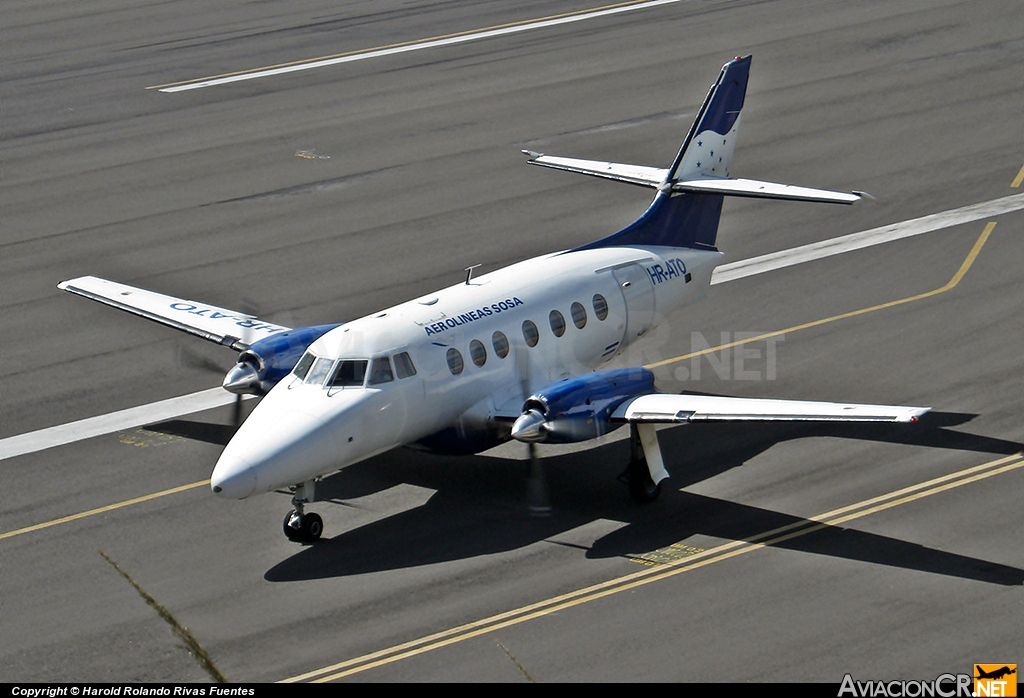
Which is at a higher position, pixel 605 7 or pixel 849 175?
pixel 605 7

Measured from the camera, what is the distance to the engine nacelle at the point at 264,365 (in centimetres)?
2508

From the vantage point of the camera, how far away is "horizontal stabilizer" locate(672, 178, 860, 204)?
26031mm

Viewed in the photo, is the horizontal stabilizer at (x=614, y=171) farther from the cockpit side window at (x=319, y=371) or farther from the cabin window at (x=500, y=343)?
the cockpit side window at (x=319, y=371)

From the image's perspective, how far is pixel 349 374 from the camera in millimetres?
23078

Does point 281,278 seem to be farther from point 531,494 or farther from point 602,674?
point 602,674

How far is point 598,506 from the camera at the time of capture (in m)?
24.1

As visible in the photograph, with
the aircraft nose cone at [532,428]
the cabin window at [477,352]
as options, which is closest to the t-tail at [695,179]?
the cabin window at [477,352]

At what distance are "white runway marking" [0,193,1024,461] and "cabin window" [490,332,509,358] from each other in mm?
7415

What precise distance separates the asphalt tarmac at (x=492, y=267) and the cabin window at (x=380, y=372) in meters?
2.62

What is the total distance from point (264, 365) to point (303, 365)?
194 centimetres

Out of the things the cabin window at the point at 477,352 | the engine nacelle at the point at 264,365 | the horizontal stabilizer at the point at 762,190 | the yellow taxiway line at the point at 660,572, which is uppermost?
the horizontal stabilizer at the point at 762,190

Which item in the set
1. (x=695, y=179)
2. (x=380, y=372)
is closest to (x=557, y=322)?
(x=380, y=372)

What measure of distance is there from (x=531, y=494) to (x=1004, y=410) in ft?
34.3

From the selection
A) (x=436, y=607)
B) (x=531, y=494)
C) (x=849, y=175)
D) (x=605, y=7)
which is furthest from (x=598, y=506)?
(x=605, y=7)
